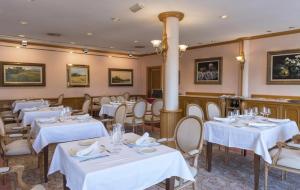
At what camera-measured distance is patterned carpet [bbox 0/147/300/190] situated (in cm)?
292

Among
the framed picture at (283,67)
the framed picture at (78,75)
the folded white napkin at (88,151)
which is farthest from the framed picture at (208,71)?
the folded white napkin at (88,151)

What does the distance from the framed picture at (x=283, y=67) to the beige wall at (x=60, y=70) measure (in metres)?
6.09

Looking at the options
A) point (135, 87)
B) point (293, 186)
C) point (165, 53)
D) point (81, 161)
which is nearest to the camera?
point (81, 161)

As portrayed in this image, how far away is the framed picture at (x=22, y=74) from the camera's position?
7.43m

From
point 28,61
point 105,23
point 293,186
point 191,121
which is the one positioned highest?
point 105,23

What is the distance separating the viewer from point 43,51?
320 inches

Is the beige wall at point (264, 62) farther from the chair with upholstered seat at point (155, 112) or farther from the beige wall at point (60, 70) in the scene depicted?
the beige wall at point (60, 70)

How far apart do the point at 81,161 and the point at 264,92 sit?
6.36 m

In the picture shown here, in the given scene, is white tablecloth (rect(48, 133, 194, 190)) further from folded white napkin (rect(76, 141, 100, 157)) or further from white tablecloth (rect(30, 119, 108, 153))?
white tablecloth (rect(30, 119, 108, 153))

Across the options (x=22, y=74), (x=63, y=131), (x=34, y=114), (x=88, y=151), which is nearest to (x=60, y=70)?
(x=22, y=74)

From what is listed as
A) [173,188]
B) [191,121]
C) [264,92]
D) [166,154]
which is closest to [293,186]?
[191,121]

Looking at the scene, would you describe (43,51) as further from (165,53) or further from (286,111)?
(286,111)

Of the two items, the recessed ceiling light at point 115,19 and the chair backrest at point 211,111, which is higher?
the recessed ceiling light at point 115,19

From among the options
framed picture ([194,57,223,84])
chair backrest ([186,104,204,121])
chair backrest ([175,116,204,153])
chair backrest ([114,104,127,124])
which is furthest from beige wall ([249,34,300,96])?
chair backrest ([175,116,204,153])
